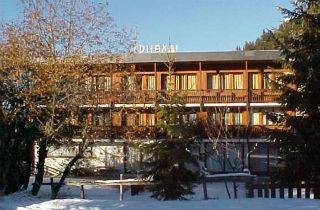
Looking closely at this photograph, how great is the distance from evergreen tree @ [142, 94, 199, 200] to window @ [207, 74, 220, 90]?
2585cm

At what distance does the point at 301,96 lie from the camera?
64.4 feet

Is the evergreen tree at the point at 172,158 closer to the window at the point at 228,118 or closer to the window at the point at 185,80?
the window at the point at 228,118

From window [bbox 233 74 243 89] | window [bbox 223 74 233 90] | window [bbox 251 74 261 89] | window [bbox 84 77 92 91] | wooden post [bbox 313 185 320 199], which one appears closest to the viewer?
wooden post [bbox 313 185 320 199]

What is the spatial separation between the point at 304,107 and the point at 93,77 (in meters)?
8.87

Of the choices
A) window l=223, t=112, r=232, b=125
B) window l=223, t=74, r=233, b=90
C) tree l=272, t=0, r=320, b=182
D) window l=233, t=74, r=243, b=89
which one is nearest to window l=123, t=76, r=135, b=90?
tree l=272, t=0, r=320, b=182

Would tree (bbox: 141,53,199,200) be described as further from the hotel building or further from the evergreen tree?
the hotel building

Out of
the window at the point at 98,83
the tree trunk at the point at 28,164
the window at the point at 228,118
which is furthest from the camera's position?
the window at the point at 228,118

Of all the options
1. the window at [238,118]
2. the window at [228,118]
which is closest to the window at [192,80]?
the window at [228,118]

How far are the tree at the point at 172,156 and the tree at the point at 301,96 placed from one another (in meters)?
3.20

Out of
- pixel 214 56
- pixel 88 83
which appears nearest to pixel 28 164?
pixel 88 83

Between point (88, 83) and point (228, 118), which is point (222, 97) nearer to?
point (228, 118)

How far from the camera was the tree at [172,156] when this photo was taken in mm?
19625

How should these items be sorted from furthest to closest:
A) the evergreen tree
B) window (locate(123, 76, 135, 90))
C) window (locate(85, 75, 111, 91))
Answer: window (locate(123, 76, 135, 90)) → window (locate(85, 75, 111, 91)) → the evergreen tree

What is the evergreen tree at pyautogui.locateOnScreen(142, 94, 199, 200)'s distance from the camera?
1961cm
